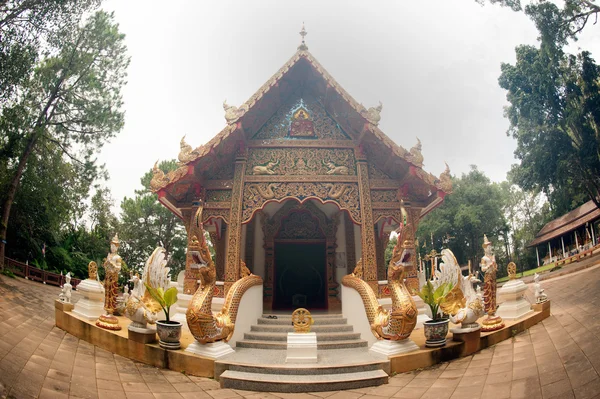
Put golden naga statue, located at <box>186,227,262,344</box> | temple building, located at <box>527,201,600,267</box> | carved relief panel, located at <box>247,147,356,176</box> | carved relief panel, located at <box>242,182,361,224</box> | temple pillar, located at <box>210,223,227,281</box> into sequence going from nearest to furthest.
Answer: golden naga statue, located at <box>186,227,262,344</box> → carved relief panel, located at <box>242,182,361,224</box> → carved relief panel, located at <box>247,147,356,176</box> → temple pillar, located at <box>210,223,227,281</box> → temple building, located at <box>527,201,600,267</box>

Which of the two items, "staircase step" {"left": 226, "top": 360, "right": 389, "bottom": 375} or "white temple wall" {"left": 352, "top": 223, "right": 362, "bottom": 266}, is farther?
"white temple wall" {"left": 352, "top": 223, "right": 362, "bottom": 266}

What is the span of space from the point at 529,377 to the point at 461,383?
2.23 ft

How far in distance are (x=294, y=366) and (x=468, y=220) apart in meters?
24.0

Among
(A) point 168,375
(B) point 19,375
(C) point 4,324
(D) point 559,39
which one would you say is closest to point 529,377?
(A) point 168,375

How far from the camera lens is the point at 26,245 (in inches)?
635

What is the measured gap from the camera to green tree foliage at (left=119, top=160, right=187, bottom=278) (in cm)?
2391

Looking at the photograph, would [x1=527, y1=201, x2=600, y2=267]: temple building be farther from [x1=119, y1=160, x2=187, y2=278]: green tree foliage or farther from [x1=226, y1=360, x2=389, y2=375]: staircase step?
[x1=119, y1=160, x2=187, y2=278]: green tree foliage

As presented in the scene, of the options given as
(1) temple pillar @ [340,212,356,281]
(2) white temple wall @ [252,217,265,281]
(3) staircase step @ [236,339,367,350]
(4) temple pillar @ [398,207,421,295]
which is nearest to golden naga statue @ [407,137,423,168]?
(4) temple pillar @ [398,207,421,295]

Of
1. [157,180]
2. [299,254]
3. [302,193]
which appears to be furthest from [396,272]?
[157,180]

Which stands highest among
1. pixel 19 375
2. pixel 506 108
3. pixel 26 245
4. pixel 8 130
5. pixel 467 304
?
pixel 506 108

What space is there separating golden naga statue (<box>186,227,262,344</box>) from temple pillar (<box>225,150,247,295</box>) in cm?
47

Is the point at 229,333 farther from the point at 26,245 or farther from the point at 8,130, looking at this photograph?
the point at 26,245

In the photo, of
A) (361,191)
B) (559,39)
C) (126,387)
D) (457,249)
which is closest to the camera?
(126,387)

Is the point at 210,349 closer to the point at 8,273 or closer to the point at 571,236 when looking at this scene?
the point at 8,273
